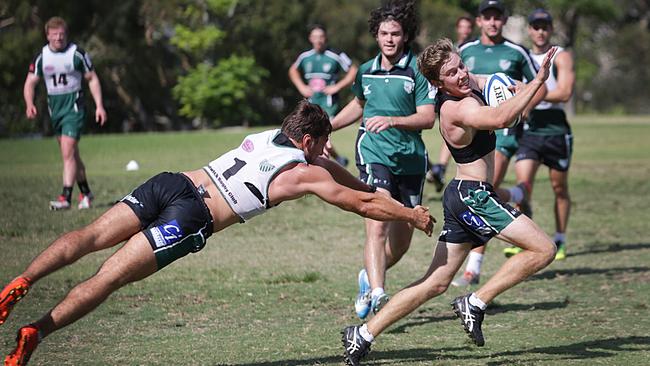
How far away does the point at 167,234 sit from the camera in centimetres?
640

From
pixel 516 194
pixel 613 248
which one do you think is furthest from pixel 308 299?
pixel 613 248

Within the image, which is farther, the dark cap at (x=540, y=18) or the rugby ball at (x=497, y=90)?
the dark cap at (x=540, y=18)

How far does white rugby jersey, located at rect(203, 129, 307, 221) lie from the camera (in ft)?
21.3

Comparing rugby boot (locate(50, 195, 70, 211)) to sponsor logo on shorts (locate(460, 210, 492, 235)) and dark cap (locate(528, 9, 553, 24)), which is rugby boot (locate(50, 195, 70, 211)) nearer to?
dark cap (locate(528, 9, 553, 24))

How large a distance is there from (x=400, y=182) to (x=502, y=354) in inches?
82.0

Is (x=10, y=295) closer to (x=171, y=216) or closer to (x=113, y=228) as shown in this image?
(x=113, y=228)

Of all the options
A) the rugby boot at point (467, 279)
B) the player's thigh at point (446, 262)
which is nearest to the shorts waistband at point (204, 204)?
the player's thigh at point (446, 262)

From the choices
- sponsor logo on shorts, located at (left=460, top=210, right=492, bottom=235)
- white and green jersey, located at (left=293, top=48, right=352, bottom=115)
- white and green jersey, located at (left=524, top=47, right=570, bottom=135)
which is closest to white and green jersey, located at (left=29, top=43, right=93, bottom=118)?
white and green jersey, located at (left=524, top=47, right=570, bottom=135)

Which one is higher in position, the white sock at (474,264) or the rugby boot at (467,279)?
the white sock at (474,264)

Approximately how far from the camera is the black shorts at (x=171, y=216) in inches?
252

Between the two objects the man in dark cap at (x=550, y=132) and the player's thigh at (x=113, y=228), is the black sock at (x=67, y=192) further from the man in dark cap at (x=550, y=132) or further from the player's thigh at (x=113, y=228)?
the player's thigh at (x=113, y=228)

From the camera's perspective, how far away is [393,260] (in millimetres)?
8930

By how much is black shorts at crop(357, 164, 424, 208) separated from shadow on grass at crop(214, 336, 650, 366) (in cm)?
175

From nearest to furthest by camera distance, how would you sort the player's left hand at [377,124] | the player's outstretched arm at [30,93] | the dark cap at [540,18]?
the player's left hand at [377,124] → the dark cap at [540,18] → the player's outstretched arm at [30,93]
